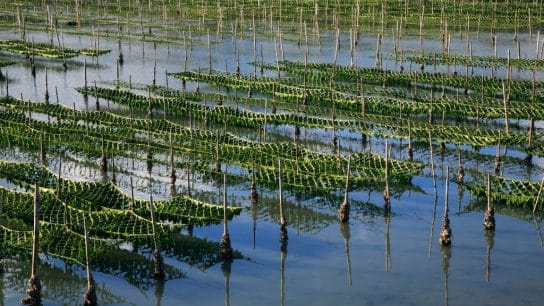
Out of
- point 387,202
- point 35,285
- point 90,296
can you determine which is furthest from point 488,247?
point 35,285

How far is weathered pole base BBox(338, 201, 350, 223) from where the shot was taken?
15.3m

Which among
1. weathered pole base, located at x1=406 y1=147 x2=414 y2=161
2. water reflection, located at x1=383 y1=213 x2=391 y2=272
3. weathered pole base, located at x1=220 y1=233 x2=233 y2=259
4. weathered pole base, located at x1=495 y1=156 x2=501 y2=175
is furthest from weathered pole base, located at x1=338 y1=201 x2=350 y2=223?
weathered pole base, located at x1=495 y1=156 x2=501 y2=175

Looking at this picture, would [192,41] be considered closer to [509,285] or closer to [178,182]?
[178,182]

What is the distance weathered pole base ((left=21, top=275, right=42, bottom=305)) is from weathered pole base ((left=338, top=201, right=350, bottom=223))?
5651mm

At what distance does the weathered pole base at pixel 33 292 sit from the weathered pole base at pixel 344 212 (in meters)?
5.65

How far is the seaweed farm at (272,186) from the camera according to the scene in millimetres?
12906

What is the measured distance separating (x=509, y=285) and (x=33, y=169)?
364 inches

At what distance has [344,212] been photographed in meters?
15.3

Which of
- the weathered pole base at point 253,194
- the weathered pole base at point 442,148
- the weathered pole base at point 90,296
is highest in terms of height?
the weathered pole base at point 442,148

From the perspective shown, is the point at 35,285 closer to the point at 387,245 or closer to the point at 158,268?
the point at 158,268

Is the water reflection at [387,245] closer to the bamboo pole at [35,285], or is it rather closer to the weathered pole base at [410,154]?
the weathered pole base at [410,154]

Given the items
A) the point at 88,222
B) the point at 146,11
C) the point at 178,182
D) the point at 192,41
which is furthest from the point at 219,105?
the point at 146,11

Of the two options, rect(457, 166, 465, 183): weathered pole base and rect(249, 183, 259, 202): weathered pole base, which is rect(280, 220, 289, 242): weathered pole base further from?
rect(457, 166, 465, 183): weathered pole base

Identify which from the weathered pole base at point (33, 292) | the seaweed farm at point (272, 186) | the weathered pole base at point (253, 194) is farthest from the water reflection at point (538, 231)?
the weathered pole base at point (33, 292)
